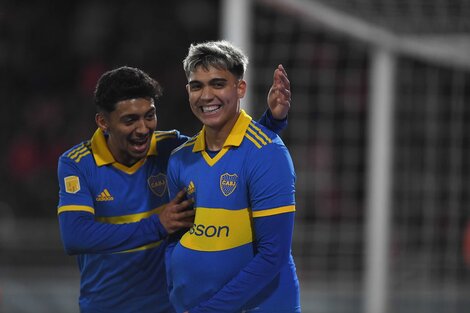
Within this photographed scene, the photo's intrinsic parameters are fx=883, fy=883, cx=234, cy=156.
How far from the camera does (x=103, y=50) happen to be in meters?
12.2

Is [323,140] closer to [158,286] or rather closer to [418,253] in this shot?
[418,253]

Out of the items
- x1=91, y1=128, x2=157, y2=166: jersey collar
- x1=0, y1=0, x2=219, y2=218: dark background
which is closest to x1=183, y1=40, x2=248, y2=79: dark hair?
x1=91, y1=128, x2=157, y2=166: jersey collar

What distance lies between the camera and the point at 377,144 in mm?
6387

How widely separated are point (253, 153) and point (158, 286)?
84cm

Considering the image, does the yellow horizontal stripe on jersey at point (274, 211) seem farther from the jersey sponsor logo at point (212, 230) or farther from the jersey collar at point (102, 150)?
the jersey collar at point (102, 150)

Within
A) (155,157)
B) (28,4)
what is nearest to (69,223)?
(155,157)

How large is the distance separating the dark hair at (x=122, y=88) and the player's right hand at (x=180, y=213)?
44 centimetres

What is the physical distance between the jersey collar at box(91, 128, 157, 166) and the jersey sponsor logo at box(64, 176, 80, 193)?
0.39ft

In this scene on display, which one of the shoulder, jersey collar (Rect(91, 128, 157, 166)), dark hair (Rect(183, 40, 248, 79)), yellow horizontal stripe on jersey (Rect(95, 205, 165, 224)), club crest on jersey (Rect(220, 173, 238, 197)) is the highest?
dark hair (Rect(183, 40, 248, 79))

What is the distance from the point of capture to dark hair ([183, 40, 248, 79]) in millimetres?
2879

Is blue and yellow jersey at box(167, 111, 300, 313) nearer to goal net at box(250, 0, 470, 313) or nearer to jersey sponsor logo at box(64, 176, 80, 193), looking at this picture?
jersey sponsor logo at box(64, 176, 80, 193)

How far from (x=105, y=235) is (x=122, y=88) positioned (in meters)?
0.53

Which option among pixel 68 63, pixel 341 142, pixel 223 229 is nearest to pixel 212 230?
pixel 223 229

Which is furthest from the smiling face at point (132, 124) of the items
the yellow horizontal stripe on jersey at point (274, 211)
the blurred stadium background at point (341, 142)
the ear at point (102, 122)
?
the blurred stadium background at point (341, 142)
